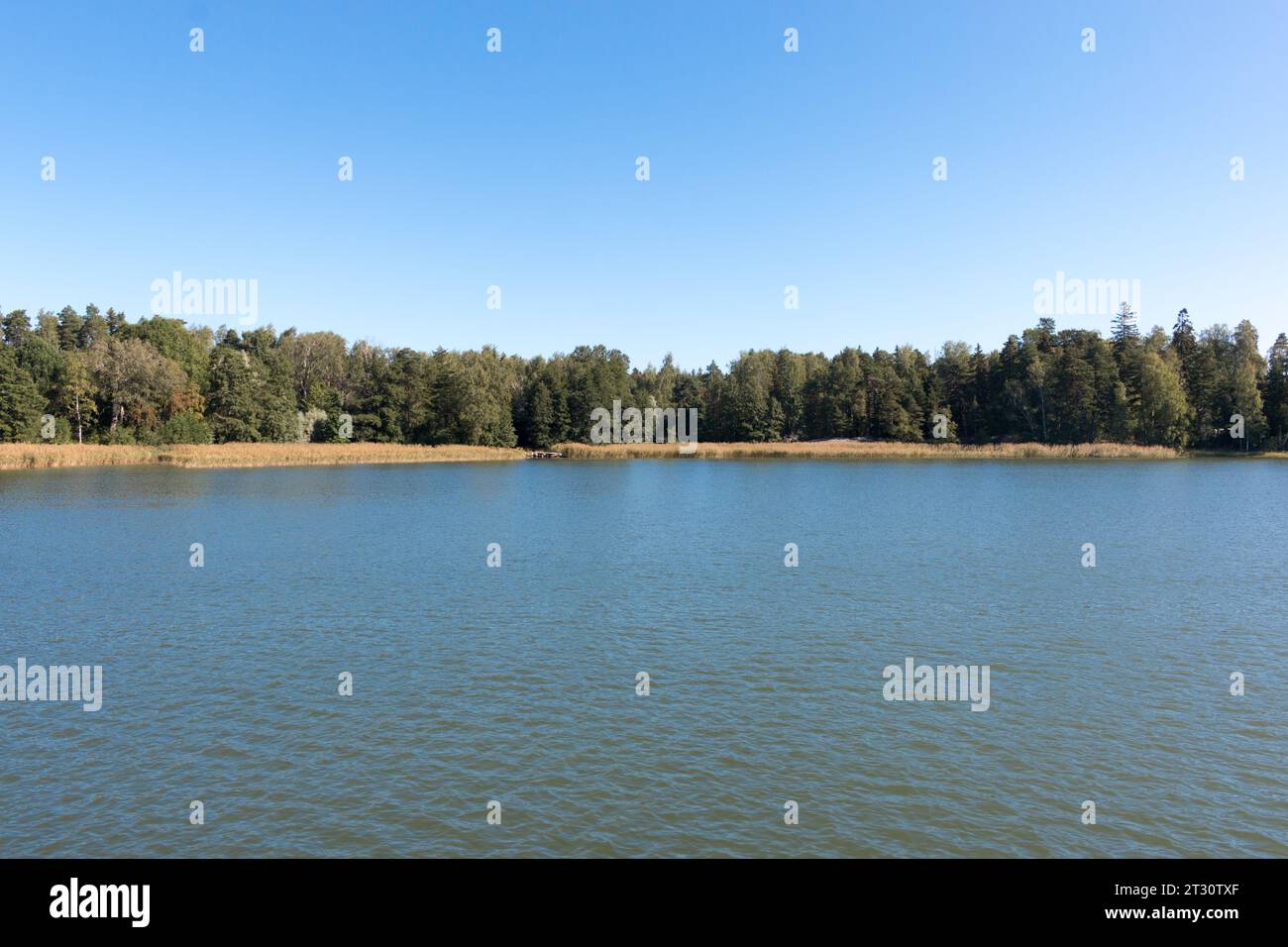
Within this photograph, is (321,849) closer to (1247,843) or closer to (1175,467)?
(1247,843)

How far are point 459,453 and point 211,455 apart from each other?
1080 inches

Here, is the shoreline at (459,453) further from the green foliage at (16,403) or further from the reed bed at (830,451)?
the green foliage at (16,403)

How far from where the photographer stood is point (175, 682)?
1498 cm

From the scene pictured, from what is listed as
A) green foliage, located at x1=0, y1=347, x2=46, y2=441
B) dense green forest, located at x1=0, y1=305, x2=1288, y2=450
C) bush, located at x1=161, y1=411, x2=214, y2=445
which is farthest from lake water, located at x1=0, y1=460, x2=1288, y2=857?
Result: dense green forest, located at x1=0, y1=305, x2=1288, y2=450

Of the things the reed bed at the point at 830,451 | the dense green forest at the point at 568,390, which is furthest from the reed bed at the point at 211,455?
the reed bed at the point at 830,451

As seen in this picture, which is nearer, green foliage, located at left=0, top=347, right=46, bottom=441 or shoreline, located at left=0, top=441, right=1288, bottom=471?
shoreline, located at left=0, top=441, right=1288, bottom=471

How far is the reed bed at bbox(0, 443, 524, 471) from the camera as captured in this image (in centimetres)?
7062

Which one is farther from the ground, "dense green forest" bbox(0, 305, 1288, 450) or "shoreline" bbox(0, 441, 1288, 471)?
"dense green forest" bbox(0, 305, 1288, 450)

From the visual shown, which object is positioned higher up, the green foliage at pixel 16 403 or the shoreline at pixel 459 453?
the green foliage at pixel 16 403

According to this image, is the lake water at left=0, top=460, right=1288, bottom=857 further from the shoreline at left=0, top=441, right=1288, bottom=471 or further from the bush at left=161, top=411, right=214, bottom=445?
the bush at left=161, top=411, right=214, bottom=445

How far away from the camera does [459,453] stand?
97.8 m

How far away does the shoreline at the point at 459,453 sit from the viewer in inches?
2918

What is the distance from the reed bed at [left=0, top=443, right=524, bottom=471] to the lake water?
4667cm

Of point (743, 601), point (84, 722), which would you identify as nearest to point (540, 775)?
point (84, 722)
